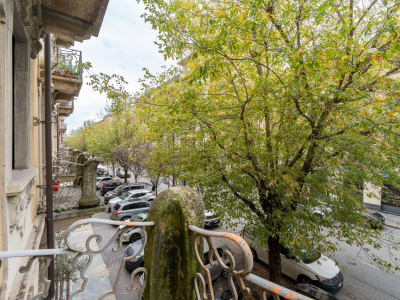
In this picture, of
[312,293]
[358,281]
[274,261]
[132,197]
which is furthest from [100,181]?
[358,281]

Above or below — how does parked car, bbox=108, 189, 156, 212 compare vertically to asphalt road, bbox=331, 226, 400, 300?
above

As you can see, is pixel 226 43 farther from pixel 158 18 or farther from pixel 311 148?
pixel 311 148

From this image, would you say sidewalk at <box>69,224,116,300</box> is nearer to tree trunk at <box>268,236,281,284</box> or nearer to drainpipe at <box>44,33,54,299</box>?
drainpipe at <box>44,33,54,299</box>

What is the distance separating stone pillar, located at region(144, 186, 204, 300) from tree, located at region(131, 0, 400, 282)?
3.58m

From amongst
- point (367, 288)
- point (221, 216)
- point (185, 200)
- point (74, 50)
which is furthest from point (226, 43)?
point (367, 288)

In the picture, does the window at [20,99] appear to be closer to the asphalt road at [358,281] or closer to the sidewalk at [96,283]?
the sidewalk at [96,283]

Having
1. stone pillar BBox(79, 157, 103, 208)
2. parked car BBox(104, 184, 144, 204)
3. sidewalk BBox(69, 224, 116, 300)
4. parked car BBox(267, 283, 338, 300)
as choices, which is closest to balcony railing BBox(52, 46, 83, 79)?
stone pillar BBox(79, 157, 103, 208)

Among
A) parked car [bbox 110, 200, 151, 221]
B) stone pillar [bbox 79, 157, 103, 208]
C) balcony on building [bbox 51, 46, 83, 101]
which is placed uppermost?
balcony on building [bbox 51, 46, 83, 101]

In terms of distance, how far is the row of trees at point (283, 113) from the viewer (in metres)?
4.50

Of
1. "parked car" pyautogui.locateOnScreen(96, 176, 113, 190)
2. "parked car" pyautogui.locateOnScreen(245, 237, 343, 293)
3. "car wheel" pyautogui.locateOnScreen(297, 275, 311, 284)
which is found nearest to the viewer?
"parked car" pyautogui.locateOnScreen(245, 237, 343, 293)

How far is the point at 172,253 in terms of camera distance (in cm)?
167

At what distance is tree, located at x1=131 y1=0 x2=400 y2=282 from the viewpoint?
448cm

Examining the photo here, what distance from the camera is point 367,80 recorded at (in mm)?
5297

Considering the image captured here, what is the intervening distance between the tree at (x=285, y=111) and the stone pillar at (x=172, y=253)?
3584 mm
